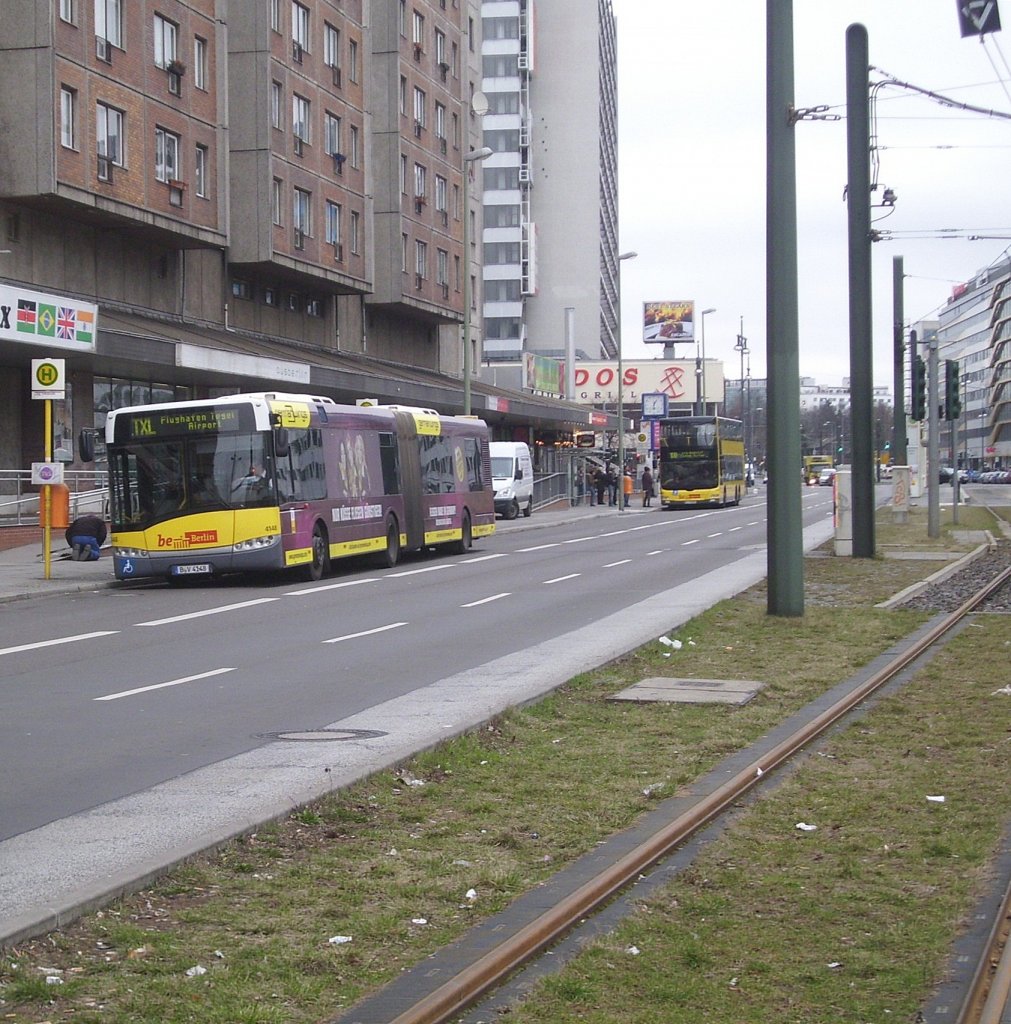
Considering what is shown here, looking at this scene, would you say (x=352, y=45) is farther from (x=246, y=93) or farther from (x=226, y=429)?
(x=226, y=429)

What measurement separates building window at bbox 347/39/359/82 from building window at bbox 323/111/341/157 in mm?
2026

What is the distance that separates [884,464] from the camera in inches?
5458

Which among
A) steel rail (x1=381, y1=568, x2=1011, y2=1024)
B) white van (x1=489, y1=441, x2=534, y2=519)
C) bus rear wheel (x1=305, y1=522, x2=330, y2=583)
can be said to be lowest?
steel rail (x1=381, y1=568, x2=1011, y2=1024)

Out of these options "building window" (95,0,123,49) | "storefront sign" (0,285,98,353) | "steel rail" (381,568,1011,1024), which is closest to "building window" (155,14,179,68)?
"building window" (95,0,123,49)

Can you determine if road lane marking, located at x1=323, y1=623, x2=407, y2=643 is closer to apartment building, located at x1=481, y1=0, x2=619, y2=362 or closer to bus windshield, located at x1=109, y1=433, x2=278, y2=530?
bus windshield, located at x1=109, y1=433, x2=278, y2=530

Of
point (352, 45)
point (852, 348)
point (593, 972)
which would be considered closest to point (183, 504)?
point (852, 348)

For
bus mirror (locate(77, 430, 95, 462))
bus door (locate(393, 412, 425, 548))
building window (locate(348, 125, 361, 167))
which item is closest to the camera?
bus mirror (locate(77, 430, 95, 462))

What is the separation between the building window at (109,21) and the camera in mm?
37844

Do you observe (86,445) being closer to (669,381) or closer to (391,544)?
(391,544)

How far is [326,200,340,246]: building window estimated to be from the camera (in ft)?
171

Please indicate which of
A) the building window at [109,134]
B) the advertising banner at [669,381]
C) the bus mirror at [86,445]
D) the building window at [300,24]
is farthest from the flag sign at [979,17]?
the advertising banner at [669,381]

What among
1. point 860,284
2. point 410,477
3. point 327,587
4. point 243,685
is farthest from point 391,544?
point 243,685

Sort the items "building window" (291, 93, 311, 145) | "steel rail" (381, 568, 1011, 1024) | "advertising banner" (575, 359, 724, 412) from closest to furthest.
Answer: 1. "steel rail" (381, 568, 1011, 1024)
2. "building window" (291, 93, 311, 145)
3. "advertising banner" (575, 359, 724, 412)

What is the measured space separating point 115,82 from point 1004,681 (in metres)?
30.9
